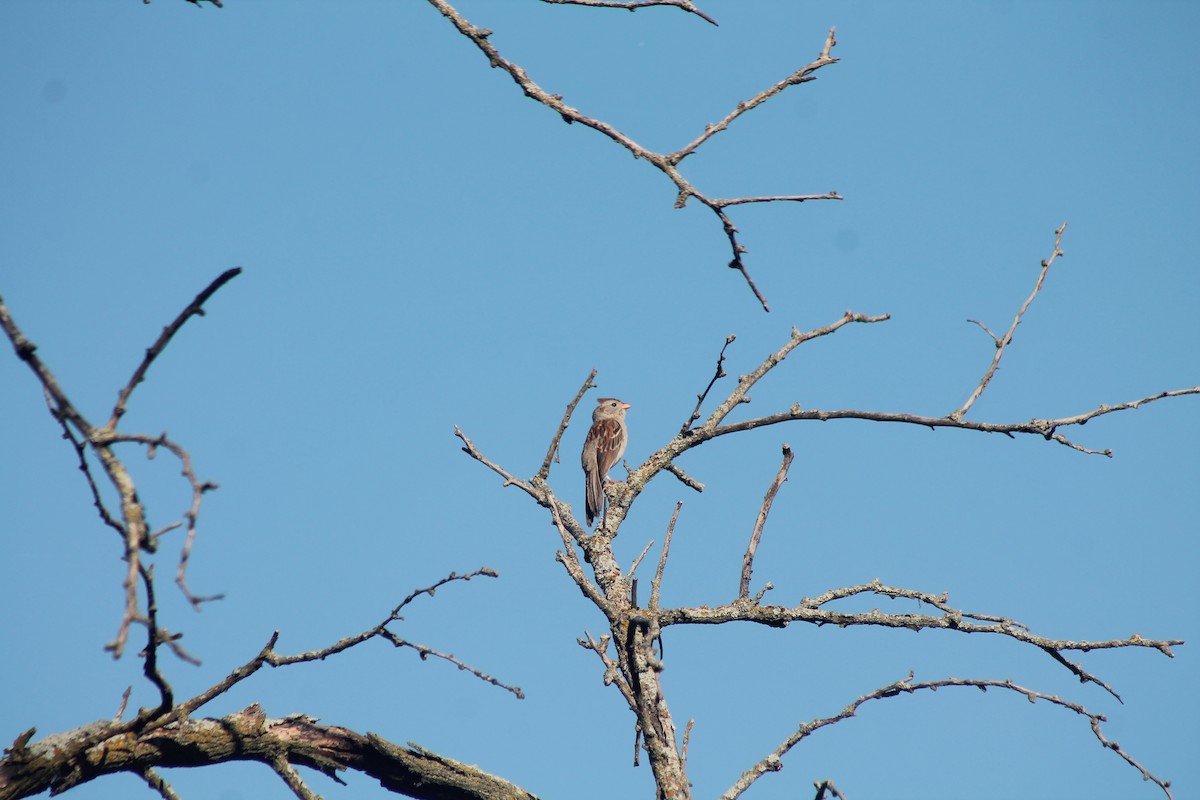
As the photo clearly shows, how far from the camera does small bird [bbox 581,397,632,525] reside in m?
11.3

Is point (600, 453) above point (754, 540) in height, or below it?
above

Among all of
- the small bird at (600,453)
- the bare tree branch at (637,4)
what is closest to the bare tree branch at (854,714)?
the bare tree branch at (637,4)

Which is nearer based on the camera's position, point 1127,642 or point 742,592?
point 1127,642

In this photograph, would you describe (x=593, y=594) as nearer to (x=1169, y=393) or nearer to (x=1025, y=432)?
(x=1025, y=432)

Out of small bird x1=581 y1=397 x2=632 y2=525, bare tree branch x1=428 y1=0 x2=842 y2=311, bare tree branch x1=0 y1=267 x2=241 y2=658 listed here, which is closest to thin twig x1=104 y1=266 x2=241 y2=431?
bare tree branch x1=0 y1=267 x2=241 y2=658

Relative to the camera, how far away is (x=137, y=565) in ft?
6.85

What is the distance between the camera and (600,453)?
12.1 metres

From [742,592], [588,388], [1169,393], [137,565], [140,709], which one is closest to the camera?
[137,565]

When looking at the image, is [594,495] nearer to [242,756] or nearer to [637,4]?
[242,756]

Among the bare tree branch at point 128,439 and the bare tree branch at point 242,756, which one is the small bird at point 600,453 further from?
the bare tree branch at point 128,439

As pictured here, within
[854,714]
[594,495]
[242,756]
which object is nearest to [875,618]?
[854,714]

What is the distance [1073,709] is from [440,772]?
2813 millimetres

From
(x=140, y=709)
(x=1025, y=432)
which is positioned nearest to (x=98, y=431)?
(x=140, y=709)

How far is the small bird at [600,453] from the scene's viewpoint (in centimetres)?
1134
